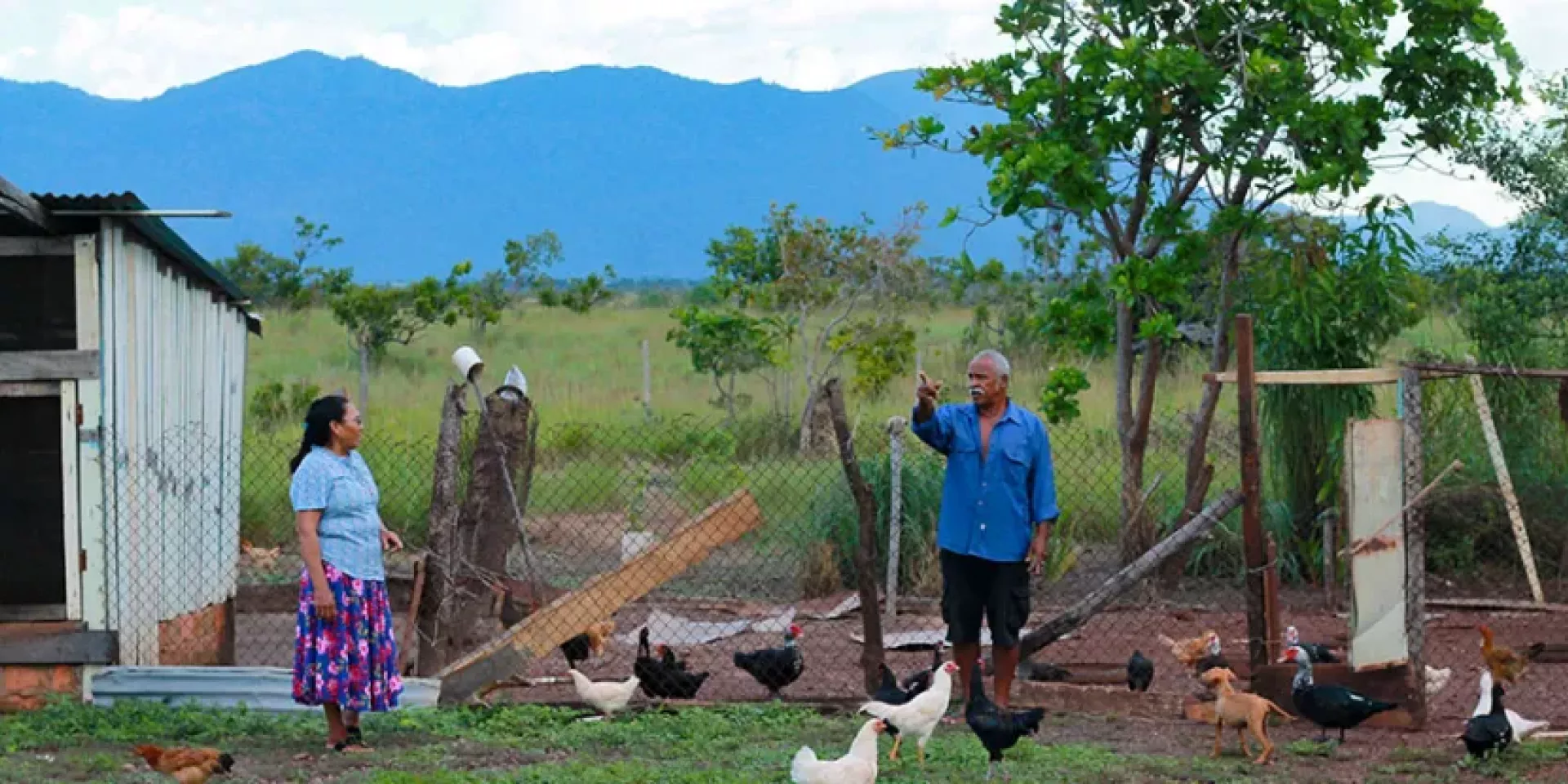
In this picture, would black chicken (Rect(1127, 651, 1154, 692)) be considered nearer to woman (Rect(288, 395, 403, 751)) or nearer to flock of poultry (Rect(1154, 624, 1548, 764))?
flock of poultry (Rect(1154, 624, 1548, 764))

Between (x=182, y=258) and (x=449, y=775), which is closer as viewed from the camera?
(x=449, y=775)

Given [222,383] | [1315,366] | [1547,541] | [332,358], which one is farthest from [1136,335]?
[332,358]

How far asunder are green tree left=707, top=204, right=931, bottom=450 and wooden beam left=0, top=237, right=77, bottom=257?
15.6m

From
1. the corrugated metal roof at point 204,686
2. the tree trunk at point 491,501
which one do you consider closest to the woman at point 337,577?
the corrugated metal roof at point 204,686

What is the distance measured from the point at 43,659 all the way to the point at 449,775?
3127mm

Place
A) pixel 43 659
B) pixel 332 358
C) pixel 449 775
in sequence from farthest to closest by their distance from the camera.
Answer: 1. pixel 332 358
2. pixel 43 659
3. pixel 449 775

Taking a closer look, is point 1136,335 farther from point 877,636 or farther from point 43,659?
point 43,659

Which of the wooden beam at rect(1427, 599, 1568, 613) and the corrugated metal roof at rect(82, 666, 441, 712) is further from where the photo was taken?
the wooden beam at rect(1427, 599, 1568, 613)

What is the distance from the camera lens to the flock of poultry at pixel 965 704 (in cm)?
740

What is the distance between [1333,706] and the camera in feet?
27.5

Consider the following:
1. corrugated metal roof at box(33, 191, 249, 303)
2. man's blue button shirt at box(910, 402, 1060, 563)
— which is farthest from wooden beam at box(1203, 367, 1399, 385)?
corrugated metal roof at box(33, 191, 249, 303)

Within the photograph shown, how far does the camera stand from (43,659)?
A: 31.4ft

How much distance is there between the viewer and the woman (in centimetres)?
822

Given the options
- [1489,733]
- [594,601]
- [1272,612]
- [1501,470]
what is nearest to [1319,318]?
[1501,470]
